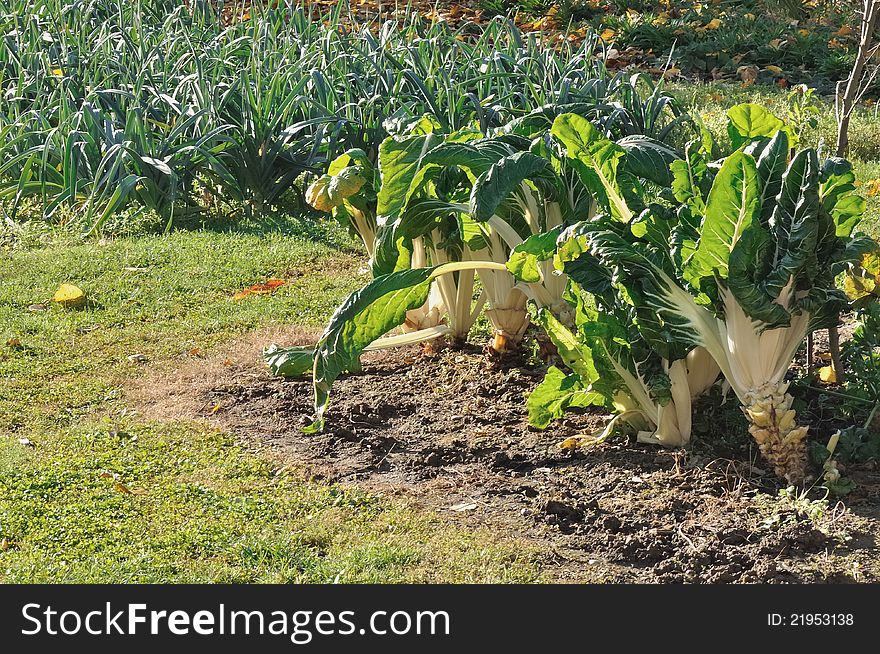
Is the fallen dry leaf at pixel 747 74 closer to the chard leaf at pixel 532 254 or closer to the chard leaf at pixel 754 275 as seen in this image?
the chard leaf at pixel 532 254

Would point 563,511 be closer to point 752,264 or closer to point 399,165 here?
point 752,264

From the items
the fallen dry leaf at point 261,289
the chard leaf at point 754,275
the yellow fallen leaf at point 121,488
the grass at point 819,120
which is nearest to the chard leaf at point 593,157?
the chard leaf at point 754,275

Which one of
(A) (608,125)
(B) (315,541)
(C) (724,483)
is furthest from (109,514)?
(A) (608,125)

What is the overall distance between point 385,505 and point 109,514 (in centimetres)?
82

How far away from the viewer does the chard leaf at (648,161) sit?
3582 millimetres

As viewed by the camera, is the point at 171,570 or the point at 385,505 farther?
the point at 385,505

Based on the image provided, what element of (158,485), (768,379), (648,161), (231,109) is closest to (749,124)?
(648,161)

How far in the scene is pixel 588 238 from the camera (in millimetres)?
3221

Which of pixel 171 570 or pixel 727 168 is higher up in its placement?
pixel 727 168

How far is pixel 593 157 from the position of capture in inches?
136

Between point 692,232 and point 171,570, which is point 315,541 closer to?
point 171,570

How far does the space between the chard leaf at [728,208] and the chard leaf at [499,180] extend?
614 millimetres

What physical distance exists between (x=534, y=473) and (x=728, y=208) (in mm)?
1051

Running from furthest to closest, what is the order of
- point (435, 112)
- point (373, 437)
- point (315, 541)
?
point (435, 112), point (373, 437), point (315, 541)
